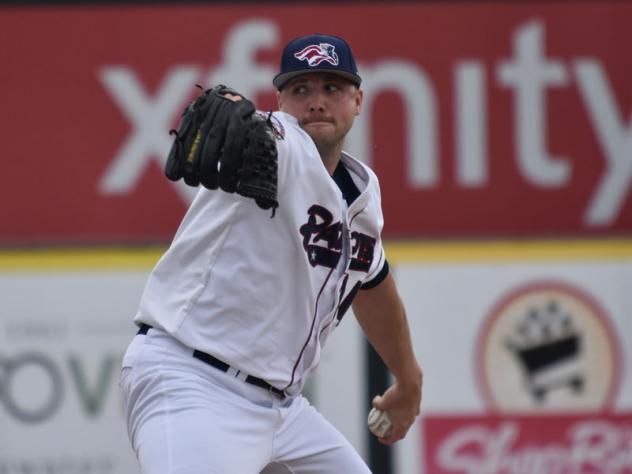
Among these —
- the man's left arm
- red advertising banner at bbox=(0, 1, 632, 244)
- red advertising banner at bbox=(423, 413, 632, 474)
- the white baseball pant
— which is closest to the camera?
the white baseball pant

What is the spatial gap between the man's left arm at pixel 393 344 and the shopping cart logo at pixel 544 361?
7.54ft

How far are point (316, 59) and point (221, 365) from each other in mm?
776

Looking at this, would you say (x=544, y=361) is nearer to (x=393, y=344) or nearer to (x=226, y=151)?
(x=393, y=344)

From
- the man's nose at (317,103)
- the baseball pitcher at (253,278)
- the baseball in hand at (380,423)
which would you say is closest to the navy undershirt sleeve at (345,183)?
the baseball pitcher at (253,278)

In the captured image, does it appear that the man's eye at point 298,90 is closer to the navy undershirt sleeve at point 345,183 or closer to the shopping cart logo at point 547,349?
the navy undershirt sleeve at point 345,183

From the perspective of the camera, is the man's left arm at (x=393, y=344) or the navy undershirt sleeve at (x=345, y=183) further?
the man's left arm at (x=393, y=344)

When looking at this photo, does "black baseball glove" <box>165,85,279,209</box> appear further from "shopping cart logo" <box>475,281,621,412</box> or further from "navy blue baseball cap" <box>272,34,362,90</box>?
"shopping cart logo" <box>475,281,621,412</box>

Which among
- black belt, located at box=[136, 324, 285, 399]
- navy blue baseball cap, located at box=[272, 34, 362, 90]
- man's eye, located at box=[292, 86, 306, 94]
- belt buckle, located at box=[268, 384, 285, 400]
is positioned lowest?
belt buckle, located at box=[268, 384, 285, 400]

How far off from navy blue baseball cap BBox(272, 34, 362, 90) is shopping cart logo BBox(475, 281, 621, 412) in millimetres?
2863

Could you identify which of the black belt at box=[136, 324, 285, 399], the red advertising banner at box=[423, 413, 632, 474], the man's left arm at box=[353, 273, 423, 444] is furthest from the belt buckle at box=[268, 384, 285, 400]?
the red advertising banner at box=[423, 413, 632, 474]

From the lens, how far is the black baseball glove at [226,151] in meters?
3.39

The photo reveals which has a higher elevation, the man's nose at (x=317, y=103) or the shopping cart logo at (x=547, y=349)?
the man's nose at (x=317, y=103)

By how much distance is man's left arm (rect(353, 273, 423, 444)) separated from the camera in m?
4.19

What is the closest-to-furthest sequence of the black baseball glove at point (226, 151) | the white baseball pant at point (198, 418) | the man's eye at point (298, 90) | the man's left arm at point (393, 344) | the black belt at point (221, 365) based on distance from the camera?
the black baseball glove at point (226, 151) → the white baseball pant at point (198, 418) → the black belt at point (221, 365) → the man's eye at point (298, 90) → the man's left arm at point (393, 344)
